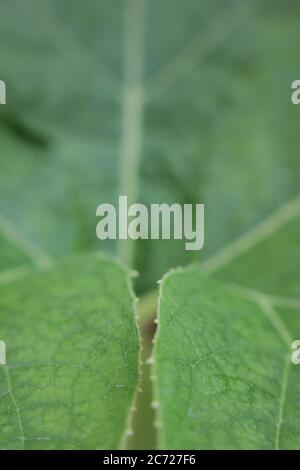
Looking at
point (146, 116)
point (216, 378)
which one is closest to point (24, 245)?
point (146, 116)

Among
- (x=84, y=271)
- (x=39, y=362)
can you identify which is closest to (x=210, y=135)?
(x=84, y=271)

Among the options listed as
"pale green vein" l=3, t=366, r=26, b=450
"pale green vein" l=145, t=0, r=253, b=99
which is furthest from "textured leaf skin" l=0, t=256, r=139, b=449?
"pale green vein" l=145, t=0, r=253, b=99

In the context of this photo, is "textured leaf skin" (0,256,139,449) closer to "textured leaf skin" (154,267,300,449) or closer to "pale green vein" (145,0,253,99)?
"textured leaf skin" (154,267,300,449)

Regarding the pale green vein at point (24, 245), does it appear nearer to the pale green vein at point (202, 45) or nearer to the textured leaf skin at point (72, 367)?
the textured leaf skin at point (72, 367)

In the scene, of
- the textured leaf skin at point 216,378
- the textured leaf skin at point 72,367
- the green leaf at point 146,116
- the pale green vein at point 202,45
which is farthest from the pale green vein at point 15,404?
the pale green vein at point 202,45

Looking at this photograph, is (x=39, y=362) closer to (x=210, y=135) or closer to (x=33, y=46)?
(x=210, y=135)

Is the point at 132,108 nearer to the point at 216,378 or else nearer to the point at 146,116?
the point at 146,116
